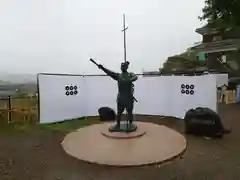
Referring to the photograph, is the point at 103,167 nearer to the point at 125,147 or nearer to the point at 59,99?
the point at 125,147

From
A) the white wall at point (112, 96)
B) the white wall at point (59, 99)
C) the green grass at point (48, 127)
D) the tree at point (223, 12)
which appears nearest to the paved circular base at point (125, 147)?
the green grass at point (48, 127)

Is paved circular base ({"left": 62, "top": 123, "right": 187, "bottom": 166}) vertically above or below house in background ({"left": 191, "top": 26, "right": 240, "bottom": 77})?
below

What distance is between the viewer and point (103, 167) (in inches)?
239

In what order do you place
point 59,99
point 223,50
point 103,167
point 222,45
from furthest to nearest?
point 222,45
point 223,50
point 59,99
point 103,167

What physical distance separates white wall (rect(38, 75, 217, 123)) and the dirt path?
2.80 meters

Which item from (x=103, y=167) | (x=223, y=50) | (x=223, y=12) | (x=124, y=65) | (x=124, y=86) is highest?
(x=223, y=12)

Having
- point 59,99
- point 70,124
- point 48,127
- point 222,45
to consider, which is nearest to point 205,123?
point 70,124

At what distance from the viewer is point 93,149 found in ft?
23.9

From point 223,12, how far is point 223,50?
21.8 ft

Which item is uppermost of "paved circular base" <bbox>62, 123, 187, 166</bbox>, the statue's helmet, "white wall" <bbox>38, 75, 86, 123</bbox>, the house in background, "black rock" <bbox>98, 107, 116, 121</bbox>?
the house in background

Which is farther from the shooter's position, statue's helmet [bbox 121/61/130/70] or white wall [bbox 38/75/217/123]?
white wall [bbox 38/75/217/123]

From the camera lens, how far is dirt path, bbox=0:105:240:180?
556 centimetres

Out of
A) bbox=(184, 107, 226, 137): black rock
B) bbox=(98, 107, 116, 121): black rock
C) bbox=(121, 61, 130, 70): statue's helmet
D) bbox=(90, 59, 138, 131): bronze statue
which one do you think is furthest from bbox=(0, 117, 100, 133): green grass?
bbox=(184, 107, 226, 137): black rock

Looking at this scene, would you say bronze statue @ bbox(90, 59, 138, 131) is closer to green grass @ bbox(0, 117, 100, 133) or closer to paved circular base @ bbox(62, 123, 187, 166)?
paved circular base @ bbox(62, 123, 187, 166)
